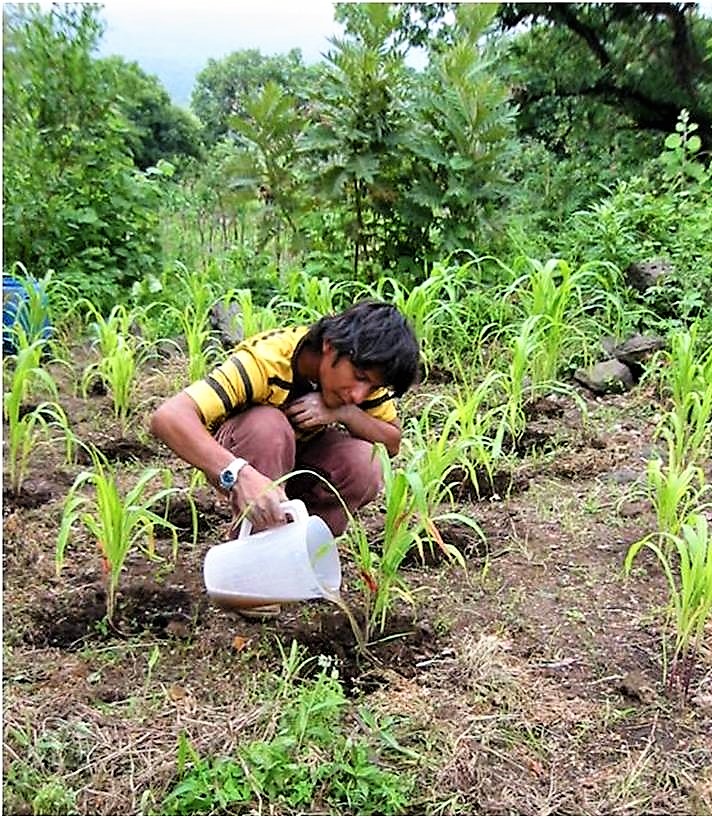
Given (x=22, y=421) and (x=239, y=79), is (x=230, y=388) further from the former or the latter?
(x=239, y=79)

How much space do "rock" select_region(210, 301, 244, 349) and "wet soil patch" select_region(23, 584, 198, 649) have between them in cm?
169

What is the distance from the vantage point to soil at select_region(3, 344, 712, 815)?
1.59 m

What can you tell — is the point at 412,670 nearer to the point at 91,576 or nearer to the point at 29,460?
the point at 91,576

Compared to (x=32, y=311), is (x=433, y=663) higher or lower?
lower

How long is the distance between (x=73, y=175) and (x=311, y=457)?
281 cm

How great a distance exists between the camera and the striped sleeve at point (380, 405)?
214cm

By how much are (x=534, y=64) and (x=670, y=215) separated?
2.94 meters

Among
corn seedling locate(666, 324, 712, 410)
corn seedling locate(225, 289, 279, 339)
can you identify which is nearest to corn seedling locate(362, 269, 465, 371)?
corn seedling locate(225, 289, 279, 339)

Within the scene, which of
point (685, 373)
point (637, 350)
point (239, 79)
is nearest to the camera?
point (685, 373)

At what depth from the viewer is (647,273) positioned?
4.18 m

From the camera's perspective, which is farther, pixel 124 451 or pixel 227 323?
pixel 227 323

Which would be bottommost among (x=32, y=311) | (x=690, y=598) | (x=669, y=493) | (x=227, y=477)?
(x=690, y=598)

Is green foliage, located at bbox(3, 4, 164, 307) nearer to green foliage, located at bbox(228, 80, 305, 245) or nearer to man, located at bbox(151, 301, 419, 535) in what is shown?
green foliage, located at bbox(228, 80, 305, 245)

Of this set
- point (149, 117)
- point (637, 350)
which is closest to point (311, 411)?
point (637, 350)
